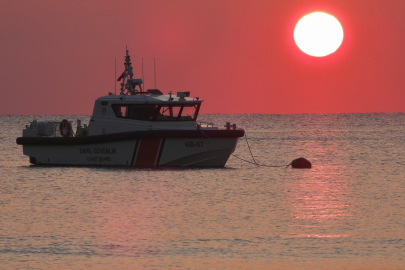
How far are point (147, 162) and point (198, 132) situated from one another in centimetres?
254

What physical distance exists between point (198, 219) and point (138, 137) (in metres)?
10.2

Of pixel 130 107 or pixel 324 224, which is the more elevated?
pixel 130 107

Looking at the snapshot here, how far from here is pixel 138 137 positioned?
29.1 m

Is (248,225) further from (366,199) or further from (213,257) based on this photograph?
(366,199)

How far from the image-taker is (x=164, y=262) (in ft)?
46.9

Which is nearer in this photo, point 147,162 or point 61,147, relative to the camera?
point 147,162

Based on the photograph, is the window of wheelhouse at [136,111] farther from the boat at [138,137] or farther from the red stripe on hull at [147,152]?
the red stripe on hull at [147,152]

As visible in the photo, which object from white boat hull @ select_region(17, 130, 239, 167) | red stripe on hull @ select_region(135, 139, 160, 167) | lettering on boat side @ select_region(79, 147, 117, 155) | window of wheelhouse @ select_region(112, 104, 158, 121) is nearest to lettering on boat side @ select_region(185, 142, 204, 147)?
white boat hull @ select_region(17, 130, 239, 167)

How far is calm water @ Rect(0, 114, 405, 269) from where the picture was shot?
14586mm

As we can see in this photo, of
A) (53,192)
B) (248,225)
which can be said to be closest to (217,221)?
(248,225)

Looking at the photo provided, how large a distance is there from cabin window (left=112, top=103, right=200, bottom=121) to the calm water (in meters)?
2.29

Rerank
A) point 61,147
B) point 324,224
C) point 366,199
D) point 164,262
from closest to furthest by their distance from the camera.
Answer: point 164,262 < point 324,224 < point 366,199 < point 61,147

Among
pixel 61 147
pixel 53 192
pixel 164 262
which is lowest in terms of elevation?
pixel 164 262

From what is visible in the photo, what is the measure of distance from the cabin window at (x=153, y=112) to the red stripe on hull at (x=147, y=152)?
4.71 feet
